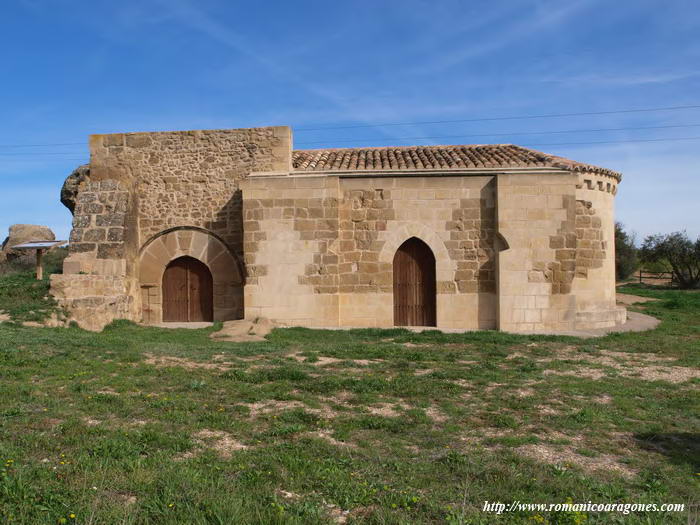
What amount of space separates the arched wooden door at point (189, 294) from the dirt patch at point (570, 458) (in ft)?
33.3

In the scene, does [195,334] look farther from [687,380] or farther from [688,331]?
[688,331]

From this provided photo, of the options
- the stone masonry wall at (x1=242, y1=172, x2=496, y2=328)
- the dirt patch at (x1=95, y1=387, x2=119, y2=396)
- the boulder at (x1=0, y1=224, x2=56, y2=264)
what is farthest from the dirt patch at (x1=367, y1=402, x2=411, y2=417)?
the boulder at (x1=0, y1=224, x2=56, y2=264)

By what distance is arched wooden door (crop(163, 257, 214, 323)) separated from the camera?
1366 centimetres

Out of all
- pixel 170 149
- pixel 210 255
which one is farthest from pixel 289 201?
pixel 170 149

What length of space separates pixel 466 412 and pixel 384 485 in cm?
227

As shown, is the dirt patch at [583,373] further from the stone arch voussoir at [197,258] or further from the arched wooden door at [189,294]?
Answer: the arched wooden door at [189,294]

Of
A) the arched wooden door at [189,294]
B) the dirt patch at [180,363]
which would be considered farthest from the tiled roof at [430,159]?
the dirt patch at [180,363]

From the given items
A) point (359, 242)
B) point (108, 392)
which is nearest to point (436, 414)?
point (108, 392)

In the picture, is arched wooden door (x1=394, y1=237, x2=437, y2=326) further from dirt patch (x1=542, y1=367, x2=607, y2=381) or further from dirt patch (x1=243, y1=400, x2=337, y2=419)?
dirt patch (x1=243, y1=400, x2=337, y2=419)

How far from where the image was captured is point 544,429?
212 inches

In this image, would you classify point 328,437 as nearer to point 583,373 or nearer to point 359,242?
point 583,373

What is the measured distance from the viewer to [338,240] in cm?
1259

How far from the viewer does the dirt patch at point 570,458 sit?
445cm

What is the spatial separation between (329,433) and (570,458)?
2.12 m
